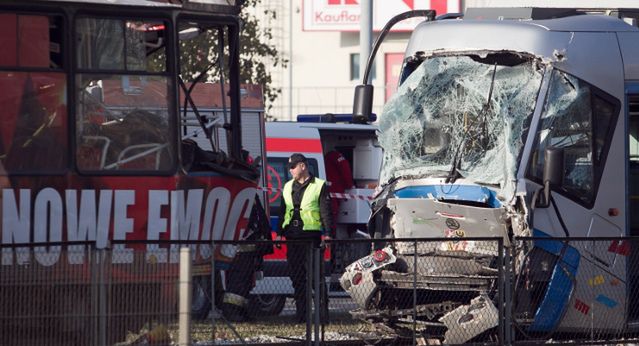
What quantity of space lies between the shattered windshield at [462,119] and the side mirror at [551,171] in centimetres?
29

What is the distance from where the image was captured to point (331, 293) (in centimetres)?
1209

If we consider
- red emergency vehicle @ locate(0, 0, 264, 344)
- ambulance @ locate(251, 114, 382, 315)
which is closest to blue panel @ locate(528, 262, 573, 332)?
red emergency vehicle @ locate(0, 0, 264, 344)

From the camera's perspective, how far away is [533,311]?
12.9 meters

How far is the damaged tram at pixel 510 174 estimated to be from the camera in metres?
12.7

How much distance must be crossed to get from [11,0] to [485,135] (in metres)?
4.48

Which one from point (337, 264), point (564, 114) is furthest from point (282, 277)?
point (564, 114)

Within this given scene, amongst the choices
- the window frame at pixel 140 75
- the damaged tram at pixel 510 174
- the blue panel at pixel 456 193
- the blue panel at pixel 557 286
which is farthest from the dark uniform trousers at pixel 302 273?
the blue panel at pixel 557 286

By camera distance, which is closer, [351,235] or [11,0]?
[11,0]

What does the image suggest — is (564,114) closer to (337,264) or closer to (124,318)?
(337,264)

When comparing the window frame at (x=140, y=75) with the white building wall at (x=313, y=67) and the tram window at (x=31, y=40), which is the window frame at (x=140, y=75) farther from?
the white building wall at (x=313, y=67)

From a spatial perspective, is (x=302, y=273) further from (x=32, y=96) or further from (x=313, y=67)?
(x=313, y=67)

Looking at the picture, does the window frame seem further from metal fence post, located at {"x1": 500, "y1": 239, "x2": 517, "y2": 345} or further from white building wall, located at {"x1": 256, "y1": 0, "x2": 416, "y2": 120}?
white building wall, located at {"x1": 256, "y1": 0, "x2": 416, "y2": 120}

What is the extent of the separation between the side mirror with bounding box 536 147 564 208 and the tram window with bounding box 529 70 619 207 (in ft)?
0.40

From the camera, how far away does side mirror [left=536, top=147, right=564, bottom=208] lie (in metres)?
13.2
